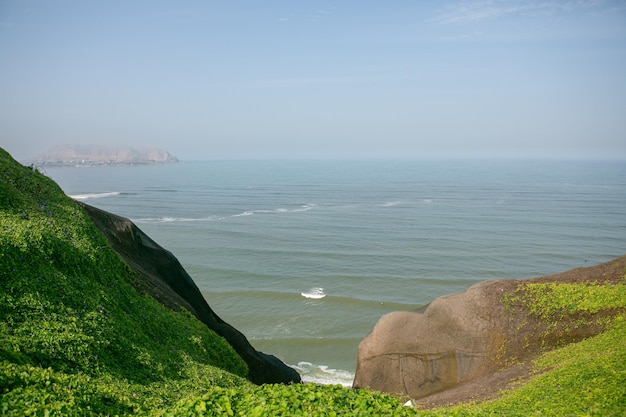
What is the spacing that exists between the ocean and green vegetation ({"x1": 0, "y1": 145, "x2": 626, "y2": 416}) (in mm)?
9911

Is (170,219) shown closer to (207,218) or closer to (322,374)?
(207,218)

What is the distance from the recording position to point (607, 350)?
16922 millimetres

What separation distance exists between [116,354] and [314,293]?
29.5 meters

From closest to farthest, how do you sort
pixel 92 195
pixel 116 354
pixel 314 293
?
1. pixel 116 354
2. pixel 314 293
3. pixel 92 195

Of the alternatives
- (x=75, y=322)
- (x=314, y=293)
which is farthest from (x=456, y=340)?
(x=314, y=293)

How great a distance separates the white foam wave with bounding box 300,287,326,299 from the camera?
136 ft

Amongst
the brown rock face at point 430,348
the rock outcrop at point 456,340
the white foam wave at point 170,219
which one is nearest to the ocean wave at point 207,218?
the white foam wave at point 170,219

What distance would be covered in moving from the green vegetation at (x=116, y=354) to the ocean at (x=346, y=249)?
9.91 m

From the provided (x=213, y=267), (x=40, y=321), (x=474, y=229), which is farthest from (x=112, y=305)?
(x=474, y=229)

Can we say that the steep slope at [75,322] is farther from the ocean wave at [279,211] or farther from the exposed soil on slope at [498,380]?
the ocean wave at [279,211]

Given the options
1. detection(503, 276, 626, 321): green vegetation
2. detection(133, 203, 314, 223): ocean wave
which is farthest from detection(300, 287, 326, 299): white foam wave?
detection(133, 203, 314, 223): ocean wave

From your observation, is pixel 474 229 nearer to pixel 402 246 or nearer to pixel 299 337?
pixel 402 246

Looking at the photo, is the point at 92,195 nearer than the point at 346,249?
No

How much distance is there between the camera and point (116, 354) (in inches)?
525
